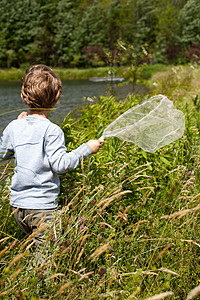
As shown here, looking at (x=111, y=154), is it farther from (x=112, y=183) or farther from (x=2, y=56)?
(x=2, y=56)

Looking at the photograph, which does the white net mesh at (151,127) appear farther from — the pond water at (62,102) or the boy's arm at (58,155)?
the pond water at (62,102)

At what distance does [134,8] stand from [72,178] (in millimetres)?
55177

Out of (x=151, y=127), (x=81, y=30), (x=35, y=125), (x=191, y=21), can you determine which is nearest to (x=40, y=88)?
(x=35, y=125)

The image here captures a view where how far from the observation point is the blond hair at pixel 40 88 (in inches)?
79.1

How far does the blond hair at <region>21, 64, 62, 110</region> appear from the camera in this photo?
2010 millimetres

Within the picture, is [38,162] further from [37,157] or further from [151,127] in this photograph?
[151,127]

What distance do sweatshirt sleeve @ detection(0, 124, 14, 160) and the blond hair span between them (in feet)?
0.83

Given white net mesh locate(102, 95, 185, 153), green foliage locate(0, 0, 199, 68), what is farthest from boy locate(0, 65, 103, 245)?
green foliage locate(0, 0, 199, 68)

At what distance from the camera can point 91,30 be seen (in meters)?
49.0

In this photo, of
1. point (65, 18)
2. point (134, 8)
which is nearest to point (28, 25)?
point (65, 18)

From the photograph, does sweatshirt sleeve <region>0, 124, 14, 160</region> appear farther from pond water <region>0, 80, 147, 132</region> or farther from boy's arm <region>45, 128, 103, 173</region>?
boy's arm <region>45, 128, 103, 173</region>

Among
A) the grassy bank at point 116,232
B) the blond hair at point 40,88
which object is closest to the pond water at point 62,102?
the blond hair at point 40,88

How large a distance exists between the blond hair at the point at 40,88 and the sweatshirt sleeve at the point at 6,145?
0.83ft

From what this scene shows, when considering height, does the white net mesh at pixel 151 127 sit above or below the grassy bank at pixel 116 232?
above
